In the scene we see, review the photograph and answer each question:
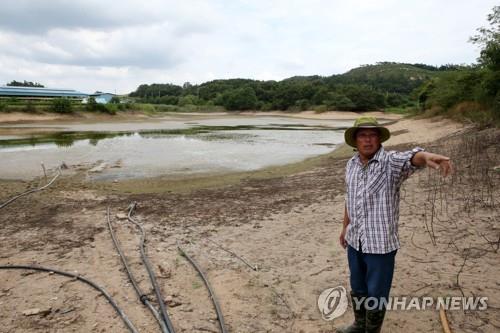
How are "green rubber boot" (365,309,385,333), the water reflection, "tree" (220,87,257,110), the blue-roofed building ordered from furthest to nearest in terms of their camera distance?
"tree" (220,87,257,110) < the blue-roofed building < the water reflection < "green rubber boot" (365,309,385,333)

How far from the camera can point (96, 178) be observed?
43.3 feet

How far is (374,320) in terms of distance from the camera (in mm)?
2971

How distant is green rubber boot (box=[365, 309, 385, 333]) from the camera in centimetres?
295

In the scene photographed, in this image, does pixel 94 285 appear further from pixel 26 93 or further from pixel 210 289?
pixel 26 93

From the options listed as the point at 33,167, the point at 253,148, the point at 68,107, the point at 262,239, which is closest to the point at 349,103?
the point at 68,107

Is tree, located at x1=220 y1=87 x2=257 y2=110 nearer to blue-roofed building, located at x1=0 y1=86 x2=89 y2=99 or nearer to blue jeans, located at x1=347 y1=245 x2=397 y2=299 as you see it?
blue-roofed building, located at x1=0 y1=86 x2=89 y2=99

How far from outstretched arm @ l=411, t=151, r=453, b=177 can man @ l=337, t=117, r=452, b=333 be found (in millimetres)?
83

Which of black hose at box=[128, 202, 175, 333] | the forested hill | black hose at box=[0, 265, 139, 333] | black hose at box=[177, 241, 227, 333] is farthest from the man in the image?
the forested hill

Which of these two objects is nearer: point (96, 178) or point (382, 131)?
point (382, 131)

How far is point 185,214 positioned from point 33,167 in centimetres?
1059

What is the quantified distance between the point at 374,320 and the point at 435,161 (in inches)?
56.5

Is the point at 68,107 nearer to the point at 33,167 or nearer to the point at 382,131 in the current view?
the point at 33,167

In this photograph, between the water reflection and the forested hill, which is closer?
the water reflection

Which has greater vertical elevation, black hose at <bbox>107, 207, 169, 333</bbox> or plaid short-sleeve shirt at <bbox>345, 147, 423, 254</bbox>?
plaid short-sleeve shirt at <bbox>345, 147, 423, 254</bbox>
